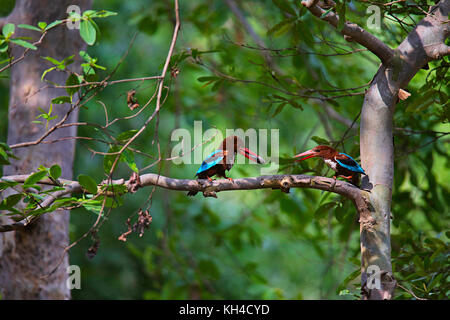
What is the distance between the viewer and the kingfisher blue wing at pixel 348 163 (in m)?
2.38

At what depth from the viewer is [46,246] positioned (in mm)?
3432

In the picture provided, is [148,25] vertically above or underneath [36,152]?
above

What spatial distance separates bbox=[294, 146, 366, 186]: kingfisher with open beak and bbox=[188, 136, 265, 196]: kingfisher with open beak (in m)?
0.34

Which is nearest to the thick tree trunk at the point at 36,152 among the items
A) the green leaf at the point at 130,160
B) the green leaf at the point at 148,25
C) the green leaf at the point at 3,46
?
the green leaf at the point at 3,46

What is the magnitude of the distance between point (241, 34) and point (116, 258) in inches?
135

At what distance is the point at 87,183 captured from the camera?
7.53ft

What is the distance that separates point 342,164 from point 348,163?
0.12 ft

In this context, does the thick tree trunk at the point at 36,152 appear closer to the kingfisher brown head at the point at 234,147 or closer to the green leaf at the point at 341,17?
the kingfisher brown head at the point at 234,147

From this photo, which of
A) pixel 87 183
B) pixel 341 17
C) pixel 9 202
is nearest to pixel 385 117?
pixel 341 17

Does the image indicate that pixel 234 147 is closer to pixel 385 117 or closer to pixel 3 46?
pixel 385 117

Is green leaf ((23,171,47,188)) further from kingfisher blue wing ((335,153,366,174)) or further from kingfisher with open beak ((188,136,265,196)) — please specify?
kingfisher blue wing ((335,153,366,174))

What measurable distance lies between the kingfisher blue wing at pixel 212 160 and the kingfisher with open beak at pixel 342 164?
19.4 inches

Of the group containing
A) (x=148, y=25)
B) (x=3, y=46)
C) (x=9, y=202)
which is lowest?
(x=9, y=202)
